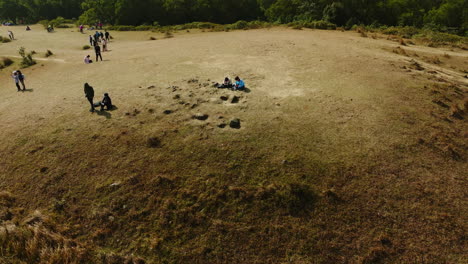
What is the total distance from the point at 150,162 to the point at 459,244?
12.0m

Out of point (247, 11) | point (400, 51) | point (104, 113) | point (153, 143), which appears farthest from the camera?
point (247, 11)

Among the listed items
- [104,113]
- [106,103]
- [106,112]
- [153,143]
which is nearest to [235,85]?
[153,143]

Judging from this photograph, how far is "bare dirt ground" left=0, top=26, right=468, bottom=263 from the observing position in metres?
8.73

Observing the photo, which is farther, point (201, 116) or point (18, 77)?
point (18, 77)

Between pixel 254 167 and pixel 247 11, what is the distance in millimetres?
72761

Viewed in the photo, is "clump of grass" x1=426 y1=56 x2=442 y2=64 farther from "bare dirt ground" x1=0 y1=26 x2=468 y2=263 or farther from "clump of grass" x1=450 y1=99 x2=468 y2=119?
"clump of grass" x1=450 y1=99 x2=468 y2=119

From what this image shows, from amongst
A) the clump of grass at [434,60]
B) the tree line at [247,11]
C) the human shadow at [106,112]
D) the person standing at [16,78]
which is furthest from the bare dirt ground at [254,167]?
the tree line at [247,11]

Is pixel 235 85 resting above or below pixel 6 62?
below

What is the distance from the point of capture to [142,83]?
2000 centimetres

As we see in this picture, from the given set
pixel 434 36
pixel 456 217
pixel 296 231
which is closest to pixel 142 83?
pixel 296 231

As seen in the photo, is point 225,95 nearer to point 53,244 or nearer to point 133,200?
point 133,200

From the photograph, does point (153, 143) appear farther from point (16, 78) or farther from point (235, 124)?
point (16, 78)

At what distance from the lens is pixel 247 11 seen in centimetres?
7381

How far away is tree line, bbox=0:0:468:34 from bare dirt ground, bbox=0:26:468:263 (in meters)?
35.3
